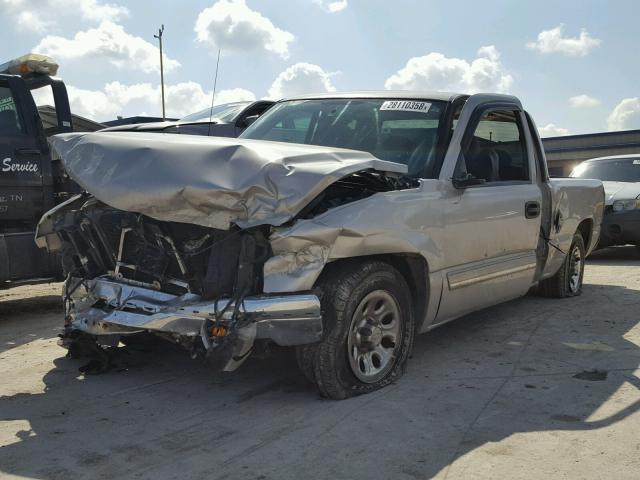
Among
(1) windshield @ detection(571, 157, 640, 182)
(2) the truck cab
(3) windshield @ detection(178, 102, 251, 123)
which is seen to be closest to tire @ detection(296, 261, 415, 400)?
(2) the truck cab

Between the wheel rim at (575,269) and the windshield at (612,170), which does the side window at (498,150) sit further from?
the windshield at (612,170)

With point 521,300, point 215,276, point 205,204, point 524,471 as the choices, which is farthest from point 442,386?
point 521,300

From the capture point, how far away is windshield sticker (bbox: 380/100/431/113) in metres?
4.89

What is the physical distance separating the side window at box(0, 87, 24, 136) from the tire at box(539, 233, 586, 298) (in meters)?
5.39

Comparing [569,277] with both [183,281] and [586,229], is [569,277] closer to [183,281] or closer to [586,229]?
[586,229]

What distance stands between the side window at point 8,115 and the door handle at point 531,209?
4.66 meters

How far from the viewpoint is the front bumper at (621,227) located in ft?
31.3

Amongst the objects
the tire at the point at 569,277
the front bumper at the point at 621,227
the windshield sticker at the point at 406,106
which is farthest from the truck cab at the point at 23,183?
the front bumper at the point at 621,227

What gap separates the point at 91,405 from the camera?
12.9 ft

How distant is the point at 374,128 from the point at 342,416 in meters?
2.13

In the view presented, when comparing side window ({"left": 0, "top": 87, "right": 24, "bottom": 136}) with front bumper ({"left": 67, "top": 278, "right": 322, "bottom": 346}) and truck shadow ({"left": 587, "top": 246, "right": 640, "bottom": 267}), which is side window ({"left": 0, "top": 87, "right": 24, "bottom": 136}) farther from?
truck shadow ({"left": 587, "top": 246, "right": 640, "bottom": 267})

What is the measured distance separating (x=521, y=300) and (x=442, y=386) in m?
3.03

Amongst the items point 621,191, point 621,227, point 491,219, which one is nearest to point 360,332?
point 491,219

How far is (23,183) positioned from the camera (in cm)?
637
